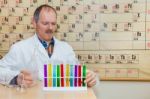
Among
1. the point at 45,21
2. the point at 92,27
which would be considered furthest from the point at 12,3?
the point at 92,27

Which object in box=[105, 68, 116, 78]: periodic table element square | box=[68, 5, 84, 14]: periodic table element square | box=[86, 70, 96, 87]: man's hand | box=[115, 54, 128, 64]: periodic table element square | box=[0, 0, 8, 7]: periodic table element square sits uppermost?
box=[0, 0, 8, 7]: periodic table element square

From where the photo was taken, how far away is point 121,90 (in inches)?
99.5

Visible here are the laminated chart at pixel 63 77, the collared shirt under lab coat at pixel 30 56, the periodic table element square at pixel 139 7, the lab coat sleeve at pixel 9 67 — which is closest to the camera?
the laminated chart at pixel 63 77

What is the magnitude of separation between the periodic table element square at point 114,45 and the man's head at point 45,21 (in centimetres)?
50

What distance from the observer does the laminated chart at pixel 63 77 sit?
164 centimetres

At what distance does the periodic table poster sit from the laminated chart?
82 centimetres

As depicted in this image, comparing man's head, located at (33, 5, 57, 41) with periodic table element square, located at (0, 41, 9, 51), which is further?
periodic table element square, located at (0, 41, 9, 51)

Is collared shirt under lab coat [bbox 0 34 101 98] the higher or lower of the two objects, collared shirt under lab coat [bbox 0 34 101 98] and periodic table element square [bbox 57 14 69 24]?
the lower

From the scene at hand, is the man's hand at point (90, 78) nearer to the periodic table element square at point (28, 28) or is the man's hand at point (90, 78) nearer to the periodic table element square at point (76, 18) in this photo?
the periodic table element square at point (76, 18)

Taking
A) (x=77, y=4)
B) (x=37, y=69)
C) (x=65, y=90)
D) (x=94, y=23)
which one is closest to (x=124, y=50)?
(x=94, y=23)

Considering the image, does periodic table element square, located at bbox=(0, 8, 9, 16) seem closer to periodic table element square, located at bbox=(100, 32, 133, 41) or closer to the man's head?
the man's head

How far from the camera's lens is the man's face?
2.11 metres

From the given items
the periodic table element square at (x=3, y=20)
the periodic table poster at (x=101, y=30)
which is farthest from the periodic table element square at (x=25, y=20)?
the periodic table element square at (x=3, y=20)

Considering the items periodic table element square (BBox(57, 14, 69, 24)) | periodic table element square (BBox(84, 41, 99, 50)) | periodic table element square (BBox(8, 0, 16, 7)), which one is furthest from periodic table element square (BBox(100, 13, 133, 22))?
periodic table element square (BBox(8, 0, 16, 7))
